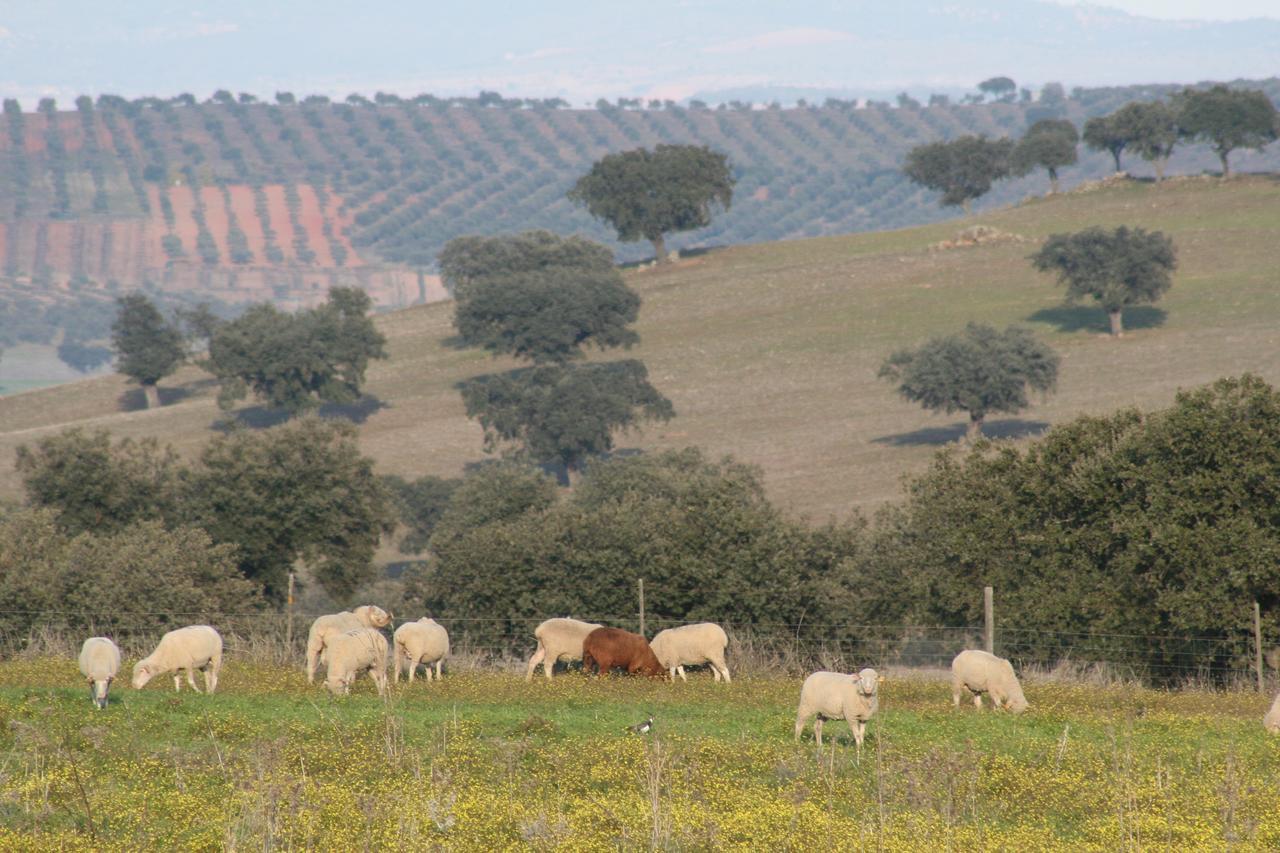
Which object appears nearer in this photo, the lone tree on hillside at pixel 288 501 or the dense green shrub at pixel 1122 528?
the dense green shrub at pixel 1122 528

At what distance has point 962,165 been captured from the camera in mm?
167125

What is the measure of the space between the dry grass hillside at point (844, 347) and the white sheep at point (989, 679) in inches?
1971

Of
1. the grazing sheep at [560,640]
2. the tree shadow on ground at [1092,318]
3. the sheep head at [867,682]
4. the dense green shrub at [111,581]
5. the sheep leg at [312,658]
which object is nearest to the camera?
the sheep head at [867,682]

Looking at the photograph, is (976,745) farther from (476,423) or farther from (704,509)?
(476,423)

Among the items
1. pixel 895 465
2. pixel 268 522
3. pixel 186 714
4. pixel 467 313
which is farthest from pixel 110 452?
pixel 467 313

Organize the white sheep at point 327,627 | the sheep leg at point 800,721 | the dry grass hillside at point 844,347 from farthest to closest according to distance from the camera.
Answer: the dry grass hillside at point 844,347 < the white sheep at point 327,627 < the sheep leg at point 800,721

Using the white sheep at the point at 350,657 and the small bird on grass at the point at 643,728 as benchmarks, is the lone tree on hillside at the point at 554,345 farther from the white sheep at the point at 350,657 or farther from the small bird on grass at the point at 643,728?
the small bird on grass at the point at 643,728

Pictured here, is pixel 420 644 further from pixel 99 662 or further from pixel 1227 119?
pixel 1227 119

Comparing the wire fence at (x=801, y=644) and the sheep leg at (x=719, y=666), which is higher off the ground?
the sheep leg at (x=719, y=666)

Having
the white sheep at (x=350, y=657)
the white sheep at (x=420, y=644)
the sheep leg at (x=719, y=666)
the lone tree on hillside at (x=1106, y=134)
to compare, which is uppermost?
the lone tree on hillside at (x=1106, y=134)

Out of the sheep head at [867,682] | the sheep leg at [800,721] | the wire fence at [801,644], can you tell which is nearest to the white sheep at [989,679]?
the sheep leg at [800,721]

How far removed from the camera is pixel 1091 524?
109 feet

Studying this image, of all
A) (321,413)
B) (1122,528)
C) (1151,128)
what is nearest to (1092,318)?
(1151,128)

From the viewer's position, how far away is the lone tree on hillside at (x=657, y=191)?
14575 cm
